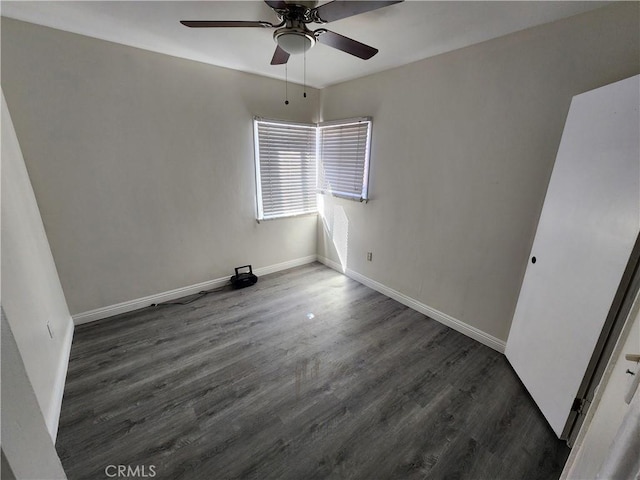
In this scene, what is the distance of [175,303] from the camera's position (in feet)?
9.62

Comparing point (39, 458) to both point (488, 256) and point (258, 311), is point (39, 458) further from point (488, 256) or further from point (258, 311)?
point (488, 256)

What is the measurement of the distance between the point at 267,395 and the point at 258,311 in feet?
3.55

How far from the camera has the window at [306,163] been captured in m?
3.20

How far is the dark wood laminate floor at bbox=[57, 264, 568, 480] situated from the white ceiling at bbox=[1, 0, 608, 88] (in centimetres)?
240

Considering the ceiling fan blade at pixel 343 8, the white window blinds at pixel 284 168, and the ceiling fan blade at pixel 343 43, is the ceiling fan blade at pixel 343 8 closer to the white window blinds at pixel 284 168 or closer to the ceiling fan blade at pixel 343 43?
the ceiling fan blade at pixel 343 43

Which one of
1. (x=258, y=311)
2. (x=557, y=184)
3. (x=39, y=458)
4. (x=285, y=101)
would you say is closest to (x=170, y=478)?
(x=39, y=458)

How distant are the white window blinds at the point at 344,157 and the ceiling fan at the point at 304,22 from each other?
1296 mm

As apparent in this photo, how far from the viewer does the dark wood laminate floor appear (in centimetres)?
145

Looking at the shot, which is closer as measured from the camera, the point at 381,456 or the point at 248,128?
the point at 381,456

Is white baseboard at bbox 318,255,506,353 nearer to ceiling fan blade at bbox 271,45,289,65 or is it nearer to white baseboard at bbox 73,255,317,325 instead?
white baseboard at bbox 73,255,317,325

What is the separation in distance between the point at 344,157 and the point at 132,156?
2204mm

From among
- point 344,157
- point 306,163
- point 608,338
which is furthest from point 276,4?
point 608,338

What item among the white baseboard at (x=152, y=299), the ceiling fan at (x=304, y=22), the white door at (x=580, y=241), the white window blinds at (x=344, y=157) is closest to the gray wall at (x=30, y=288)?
the white baseboard at (x=152, y=299)

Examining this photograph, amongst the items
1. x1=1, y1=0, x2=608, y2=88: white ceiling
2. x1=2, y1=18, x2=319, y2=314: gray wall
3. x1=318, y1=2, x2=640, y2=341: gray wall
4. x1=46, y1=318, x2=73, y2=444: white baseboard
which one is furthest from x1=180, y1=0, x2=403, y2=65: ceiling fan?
x1=46, y1=318, x2=73, y2=444: white baseboard
